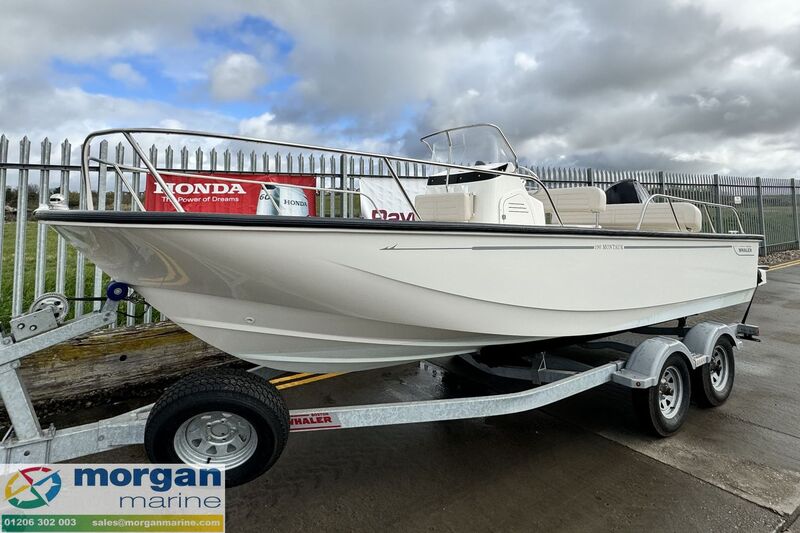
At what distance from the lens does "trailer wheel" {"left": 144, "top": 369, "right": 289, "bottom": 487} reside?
2.04 meters

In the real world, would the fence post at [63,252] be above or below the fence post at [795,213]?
below

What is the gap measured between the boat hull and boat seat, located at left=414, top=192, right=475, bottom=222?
0.80 metres

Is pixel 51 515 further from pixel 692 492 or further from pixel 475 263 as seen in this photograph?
pixel 692 492

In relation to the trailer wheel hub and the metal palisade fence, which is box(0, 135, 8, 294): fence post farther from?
the trailer wheel hub

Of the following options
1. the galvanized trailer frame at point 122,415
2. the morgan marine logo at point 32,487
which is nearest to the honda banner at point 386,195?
the galvanized trailer frame at point 122,415

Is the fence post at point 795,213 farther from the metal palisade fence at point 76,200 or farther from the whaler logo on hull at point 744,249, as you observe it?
the whaler logo on hull at point 744,249

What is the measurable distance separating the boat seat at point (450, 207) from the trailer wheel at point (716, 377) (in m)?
2.13

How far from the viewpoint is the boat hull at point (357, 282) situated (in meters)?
2.06

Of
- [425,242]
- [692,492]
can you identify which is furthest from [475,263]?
[692,492]

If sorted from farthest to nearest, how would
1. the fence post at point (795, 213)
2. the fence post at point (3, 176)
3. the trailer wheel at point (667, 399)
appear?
the fence post at point (795, 213) → the fence post at point (3, 176) → the trailer wheel at point (667, 399)

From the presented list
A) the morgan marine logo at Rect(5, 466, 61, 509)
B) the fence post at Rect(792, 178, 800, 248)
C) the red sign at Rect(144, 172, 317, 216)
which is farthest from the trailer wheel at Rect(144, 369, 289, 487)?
the fence post at Rect(792, 178, 800, 248)

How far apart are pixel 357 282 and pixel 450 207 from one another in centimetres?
143

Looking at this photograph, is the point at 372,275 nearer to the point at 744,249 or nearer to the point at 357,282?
the point at 357,282

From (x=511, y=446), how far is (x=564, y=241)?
4.58ft
